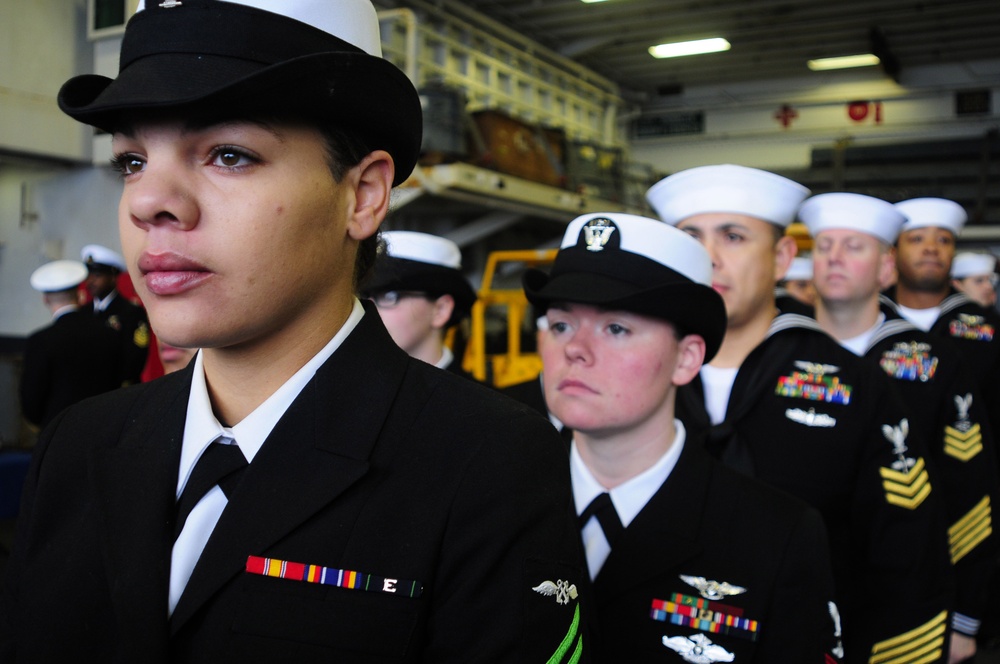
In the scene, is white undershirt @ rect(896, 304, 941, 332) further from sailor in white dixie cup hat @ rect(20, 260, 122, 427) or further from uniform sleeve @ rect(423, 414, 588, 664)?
sailor in white dixie cup hat @ rect(20, 260, 122, 427)

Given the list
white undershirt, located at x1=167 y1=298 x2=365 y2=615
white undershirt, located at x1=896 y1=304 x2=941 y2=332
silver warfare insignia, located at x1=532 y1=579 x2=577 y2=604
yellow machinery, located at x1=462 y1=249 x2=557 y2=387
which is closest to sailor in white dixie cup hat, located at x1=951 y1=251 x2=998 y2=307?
white undershirt, located at x1=896 y1=304 x2=941 y2=332

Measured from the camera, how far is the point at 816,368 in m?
2.81

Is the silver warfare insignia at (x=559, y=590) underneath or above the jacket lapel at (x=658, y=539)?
above

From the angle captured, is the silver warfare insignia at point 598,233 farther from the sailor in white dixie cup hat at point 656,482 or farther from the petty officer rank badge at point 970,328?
the petty officer rank badge at point 970,328

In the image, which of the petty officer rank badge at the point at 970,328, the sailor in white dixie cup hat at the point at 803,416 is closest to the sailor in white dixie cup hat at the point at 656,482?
the sailor in white dixie cup hat at the point at 803,416

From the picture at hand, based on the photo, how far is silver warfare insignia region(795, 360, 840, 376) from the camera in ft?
9.19

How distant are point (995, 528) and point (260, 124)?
3.44 metres

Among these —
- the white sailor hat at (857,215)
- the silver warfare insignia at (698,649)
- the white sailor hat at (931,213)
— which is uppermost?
the white sailor hat at (931,213)

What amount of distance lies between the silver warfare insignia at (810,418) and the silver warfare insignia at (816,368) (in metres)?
0.13

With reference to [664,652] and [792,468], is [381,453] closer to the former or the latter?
[664,652]

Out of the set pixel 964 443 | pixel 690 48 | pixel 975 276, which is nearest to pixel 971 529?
pixel 964 443

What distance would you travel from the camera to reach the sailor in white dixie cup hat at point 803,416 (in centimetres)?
261

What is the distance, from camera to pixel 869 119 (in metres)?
17.5

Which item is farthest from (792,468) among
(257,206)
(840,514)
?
(257,206)
